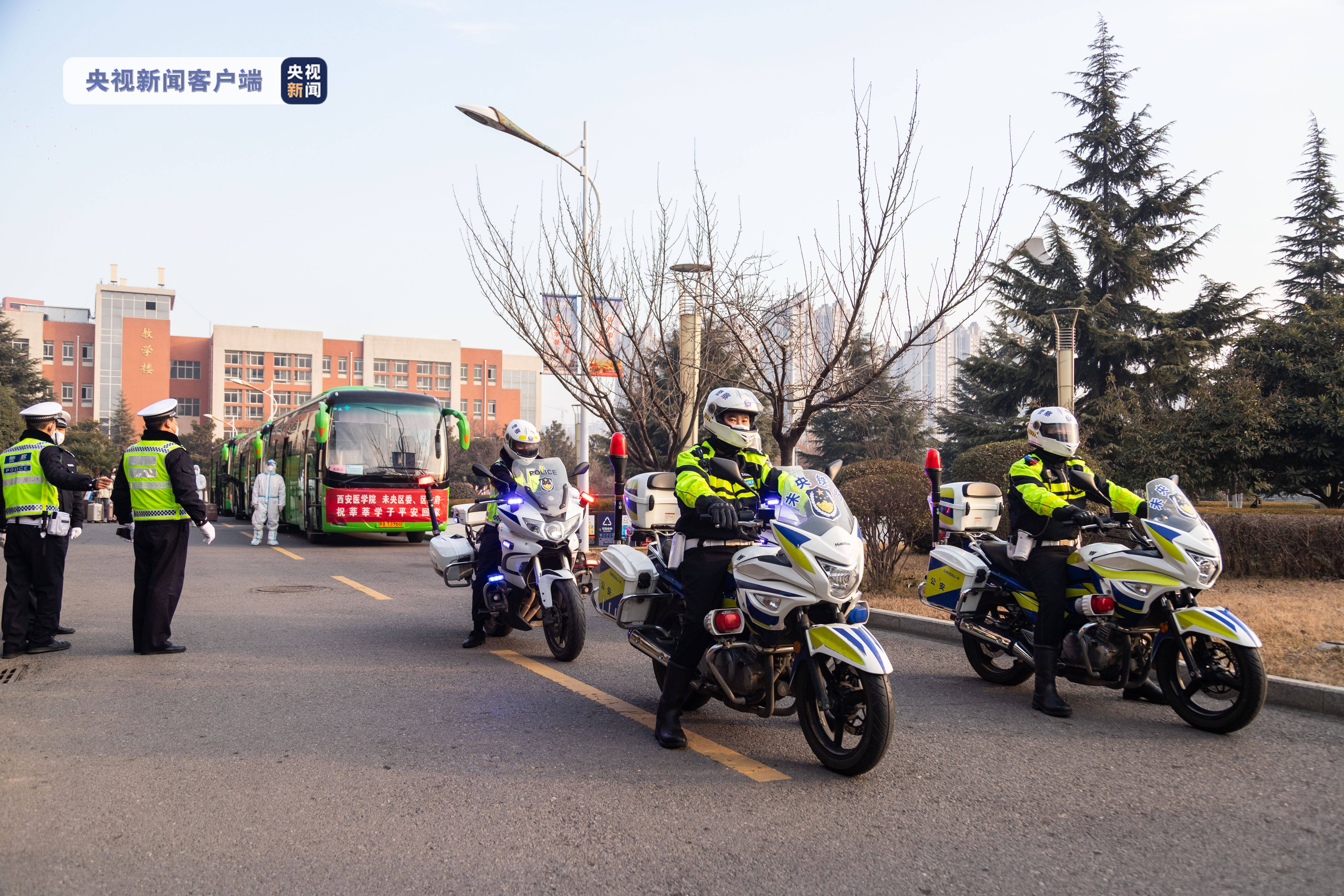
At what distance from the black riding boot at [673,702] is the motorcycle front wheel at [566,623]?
2.12 metres

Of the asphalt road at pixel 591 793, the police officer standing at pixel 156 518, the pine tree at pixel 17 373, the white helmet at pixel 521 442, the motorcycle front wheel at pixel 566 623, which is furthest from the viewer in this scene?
the pine tree at pixel 17 373

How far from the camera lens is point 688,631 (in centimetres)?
506

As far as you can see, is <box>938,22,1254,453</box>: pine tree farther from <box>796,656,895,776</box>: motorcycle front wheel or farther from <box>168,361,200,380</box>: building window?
<box>168,361,200,380</box>: building window

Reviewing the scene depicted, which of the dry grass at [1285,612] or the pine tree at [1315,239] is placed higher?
the pine tree at [1315,239]

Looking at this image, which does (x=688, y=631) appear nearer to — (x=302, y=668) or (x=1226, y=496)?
(x=302, y=668)

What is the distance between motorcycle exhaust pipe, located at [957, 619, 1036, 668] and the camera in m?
6.31

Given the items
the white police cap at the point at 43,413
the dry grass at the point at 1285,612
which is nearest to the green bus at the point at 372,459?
the white police cap at the point at 43,413

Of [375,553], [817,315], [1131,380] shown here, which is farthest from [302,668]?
[1131,380]

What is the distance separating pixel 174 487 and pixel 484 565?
252 cm

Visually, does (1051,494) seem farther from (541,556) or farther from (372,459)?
(372,459)

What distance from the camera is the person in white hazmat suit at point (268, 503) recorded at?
2103cm

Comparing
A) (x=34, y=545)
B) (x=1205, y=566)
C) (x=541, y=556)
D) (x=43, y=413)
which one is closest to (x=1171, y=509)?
(x=1205, y=566)

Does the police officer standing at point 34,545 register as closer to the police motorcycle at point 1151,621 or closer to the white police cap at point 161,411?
the white police cap at point 161,411

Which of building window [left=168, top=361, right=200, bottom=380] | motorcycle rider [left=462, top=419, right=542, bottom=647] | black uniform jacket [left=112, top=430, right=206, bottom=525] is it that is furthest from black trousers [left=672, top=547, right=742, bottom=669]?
building window [left=168, top=361, right=200, bottom=380]
